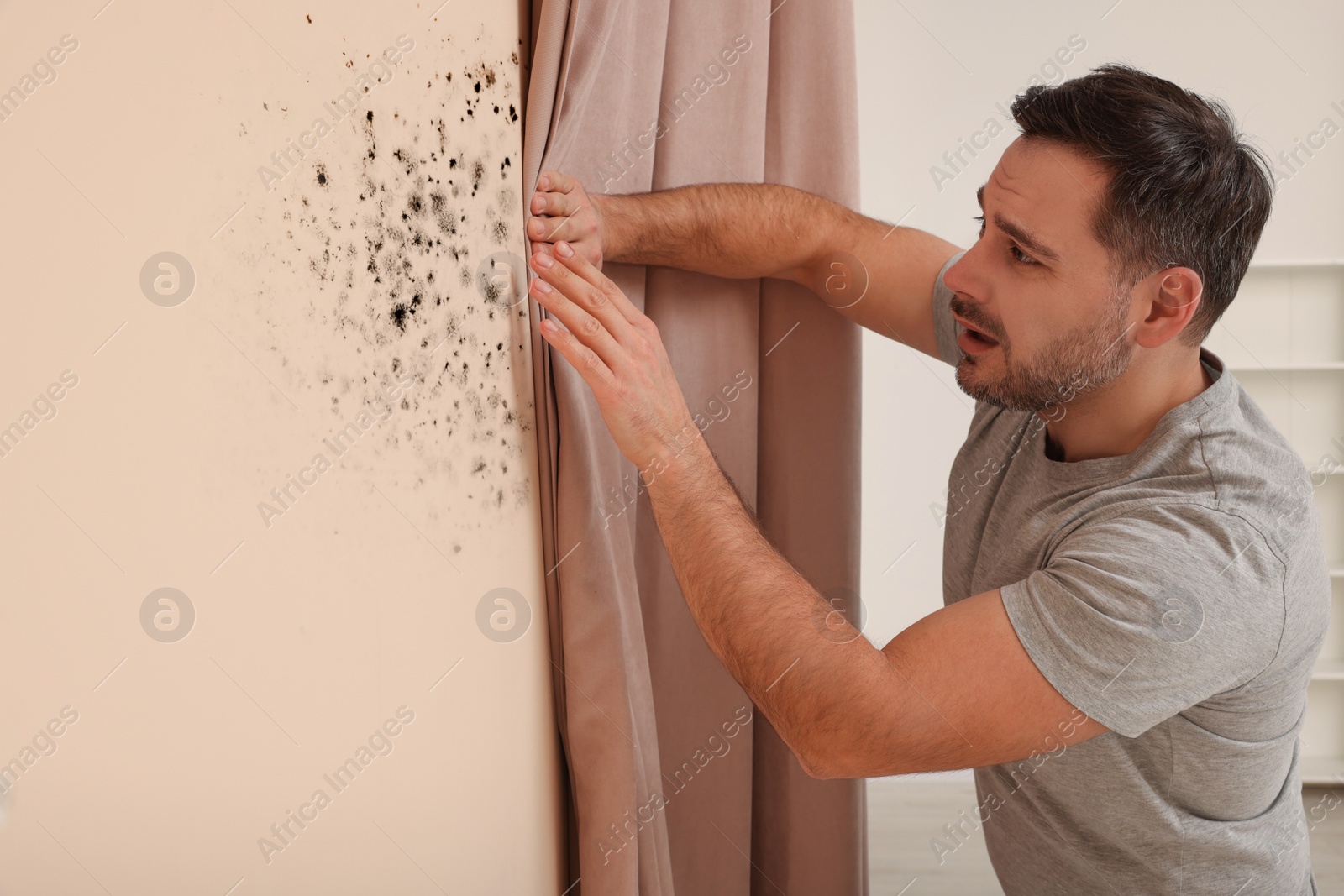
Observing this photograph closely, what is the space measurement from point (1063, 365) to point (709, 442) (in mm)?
406

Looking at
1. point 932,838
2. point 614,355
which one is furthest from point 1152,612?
point 932,838

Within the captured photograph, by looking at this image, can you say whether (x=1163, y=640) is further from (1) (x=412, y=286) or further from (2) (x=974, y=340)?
(1) (x=412, y=286)

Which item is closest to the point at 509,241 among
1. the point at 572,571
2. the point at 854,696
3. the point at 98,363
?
the point at 572,571

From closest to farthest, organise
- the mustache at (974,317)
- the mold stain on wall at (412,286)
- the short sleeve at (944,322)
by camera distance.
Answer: the mold stain on wall at (412,286) → the mustache at (974,317) → the short sleeve at (944,322)

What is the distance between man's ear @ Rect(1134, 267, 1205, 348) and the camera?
3.19 feet

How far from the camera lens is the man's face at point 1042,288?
0.97 meters

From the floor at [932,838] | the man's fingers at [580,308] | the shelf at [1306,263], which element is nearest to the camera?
the man's fingers at [580,308]

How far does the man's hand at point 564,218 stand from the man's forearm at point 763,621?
21 centimetres

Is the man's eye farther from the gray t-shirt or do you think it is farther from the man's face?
the gray t-shirt

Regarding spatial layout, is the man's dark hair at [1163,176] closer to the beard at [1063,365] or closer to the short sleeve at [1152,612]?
the beard at [1063,365]

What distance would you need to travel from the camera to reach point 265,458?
56cm

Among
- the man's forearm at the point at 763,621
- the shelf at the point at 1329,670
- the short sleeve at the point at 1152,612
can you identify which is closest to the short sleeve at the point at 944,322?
the short sleeve at the point at 1152,612

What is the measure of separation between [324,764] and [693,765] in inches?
23.6

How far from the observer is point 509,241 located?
795 mm
